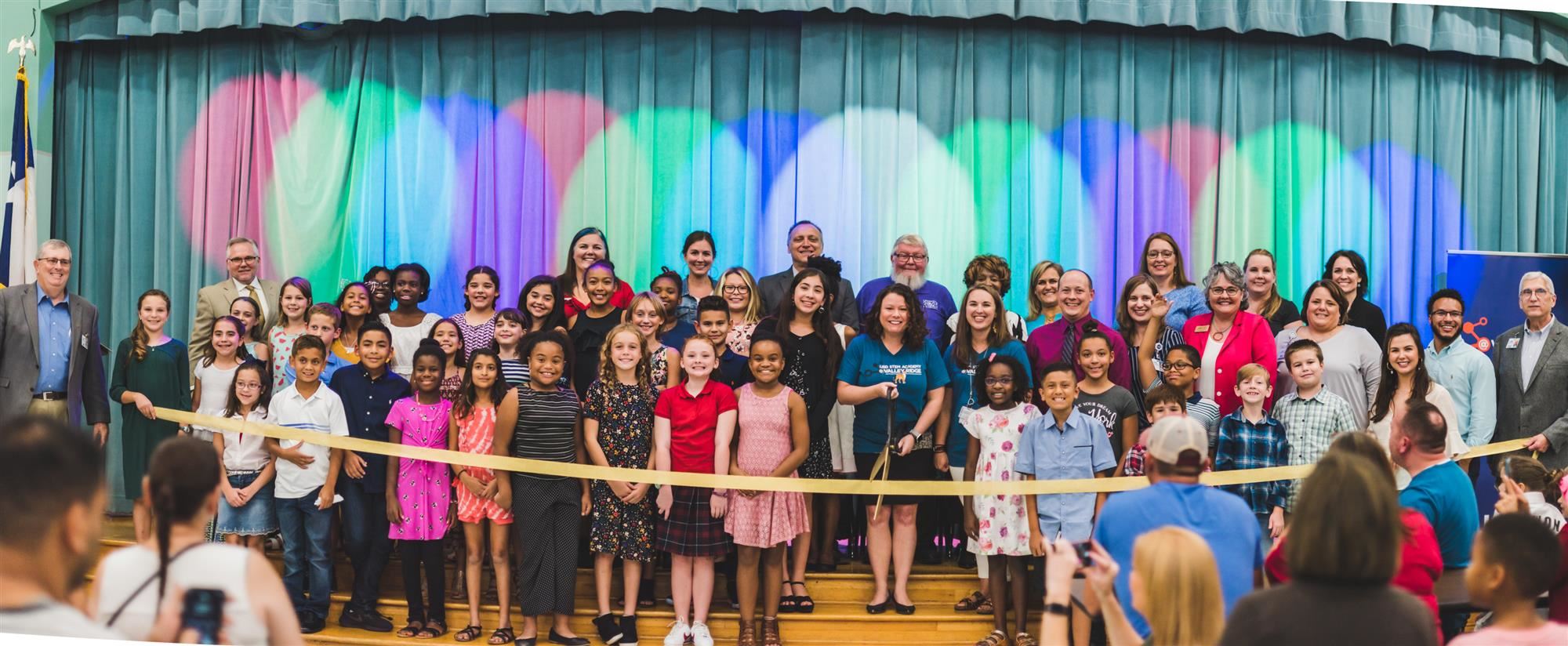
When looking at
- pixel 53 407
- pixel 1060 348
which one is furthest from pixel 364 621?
pixel 1060 348

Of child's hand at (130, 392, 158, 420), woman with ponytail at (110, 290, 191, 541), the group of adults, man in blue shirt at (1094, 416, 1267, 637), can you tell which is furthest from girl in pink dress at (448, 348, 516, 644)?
man in blue shirt at (1094, 416, 1267, 637)

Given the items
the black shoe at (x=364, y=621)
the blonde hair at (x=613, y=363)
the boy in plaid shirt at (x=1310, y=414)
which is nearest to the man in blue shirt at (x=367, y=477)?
the black shoe at (x=364, y=621)

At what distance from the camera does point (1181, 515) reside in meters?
3.18

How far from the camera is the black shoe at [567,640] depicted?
5395 mm

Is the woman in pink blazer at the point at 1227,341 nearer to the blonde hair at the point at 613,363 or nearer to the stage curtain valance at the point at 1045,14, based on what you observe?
the stage curtain valance at the point at 1045,14

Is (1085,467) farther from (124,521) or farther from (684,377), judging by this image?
(124,521)

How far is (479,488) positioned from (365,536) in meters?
0.68

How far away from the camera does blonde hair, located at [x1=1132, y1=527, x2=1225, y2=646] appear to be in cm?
278

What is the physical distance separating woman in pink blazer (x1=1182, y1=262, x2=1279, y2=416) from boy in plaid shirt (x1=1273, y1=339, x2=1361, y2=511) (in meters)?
0.23

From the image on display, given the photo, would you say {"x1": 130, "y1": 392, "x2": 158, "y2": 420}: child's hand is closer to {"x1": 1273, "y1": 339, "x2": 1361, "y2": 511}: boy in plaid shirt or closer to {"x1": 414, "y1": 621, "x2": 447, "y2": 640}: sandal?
{"x1": 414, "y1": 621, "x2": 447, "y2": 640}: sandal

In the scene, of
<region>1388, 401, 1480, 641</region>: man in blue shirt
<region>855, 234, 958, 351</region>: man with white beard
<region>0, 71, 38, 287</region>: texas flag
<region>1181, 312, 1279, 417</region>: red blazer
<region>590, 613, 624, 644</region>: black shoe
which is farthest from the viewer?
<region>0, 71, 38, 287</region>: texas flag

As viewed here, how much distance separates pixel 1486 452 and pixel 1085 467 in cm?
208

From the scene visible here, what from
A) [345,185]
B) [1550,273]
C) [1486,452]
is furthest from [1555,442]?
[345,185]

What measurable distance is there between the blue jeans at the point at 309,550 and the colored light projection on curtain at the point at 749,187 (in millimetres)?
2465
